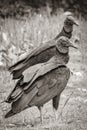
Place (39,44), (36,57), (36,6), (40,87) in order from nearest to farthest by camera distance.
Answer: (40,87) → (36,57) → (39,44) → (36,6)

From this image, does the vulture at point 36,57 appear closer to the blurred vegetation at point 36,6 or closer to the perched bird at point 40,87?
the perched bird at point 40,87

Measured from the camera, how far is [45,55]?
664 cm

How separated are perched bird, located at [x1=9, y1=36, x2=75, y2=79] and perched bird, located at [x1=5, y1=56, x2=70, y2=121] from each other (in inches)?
4.8

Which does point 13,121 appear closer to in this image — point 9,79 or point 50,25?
point 9,79

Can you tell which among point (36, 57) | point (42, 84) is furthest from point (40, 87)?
point (36, 57)

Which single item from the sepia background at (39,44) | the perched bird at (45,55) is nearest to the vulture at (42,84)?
the perched bird at (45,55)

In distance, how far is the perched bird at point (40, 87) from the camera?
19.2 ft

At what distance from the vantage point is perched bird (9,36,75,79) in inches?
246

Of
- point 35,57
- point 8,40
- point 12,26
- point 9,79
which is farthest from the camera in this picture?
point 12,26

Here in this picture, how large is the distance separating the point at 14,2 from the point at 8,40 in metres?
3.79

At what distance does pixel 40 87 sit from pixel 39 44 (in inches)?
163

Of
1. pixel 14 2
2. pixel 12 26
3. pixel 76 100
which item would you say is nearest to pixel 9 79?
pixel 76 100

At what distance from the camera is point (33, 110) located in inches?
267

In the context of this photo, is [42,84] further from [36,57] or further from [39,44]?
[39,44]
